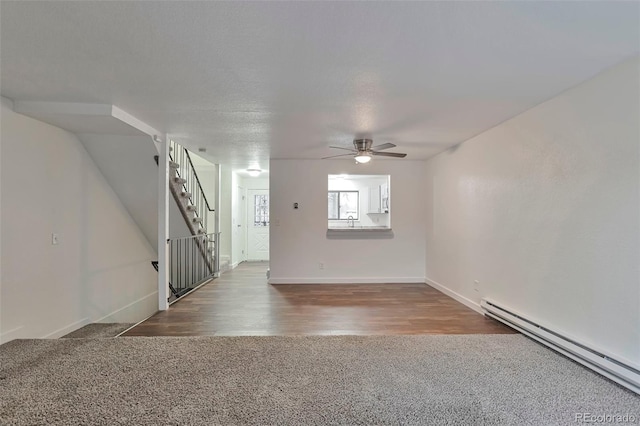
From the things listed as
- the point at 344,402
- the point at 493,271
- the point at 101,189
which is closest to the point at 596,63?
the point at 493,271

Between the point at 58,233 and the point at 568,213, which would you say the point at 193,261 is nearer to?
the point at 58,233

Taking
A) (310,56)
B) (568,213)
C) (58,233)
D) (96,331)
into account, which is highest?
(310,56)

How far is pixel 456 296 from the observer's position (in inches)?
173

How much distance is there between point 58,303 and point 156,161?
1990 millimetres

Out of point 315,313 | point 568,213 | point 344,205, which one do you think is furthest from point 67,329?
point 344,205

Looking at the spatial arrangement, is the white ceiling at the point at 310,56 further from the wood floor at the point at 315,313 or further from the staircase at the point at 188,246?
the wood floor at the point at 315,313

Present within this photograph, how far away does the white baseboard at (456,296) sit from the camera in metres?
3.88

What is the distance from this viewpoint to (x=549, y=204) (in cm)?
274

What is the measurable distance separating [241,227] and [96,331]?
4632mm

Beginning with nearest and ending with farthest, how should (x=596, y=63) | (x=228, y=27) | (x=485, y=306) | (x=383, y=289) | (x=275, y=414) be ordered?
(x=228, y=27) < (x=275, y=414) < (x=596, y=63) < (x=485, y=306) < (x=383, y=289)

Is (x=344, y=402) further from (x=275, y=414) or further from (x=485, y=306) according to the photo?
(x=485, y=306)

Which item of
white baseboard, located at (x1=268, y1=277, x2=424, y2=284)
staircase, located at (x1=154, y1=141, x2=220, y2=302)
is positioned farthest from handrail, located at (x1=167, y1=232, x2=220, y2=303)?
white baseboard, located at (x1=268, y1=277, x2=424, y2=284)

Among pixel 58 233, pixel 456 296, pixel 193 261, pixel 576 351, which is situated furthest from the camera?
pixel 193 261

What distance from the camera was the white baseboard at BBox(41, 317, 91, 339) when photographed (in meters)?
3.25
